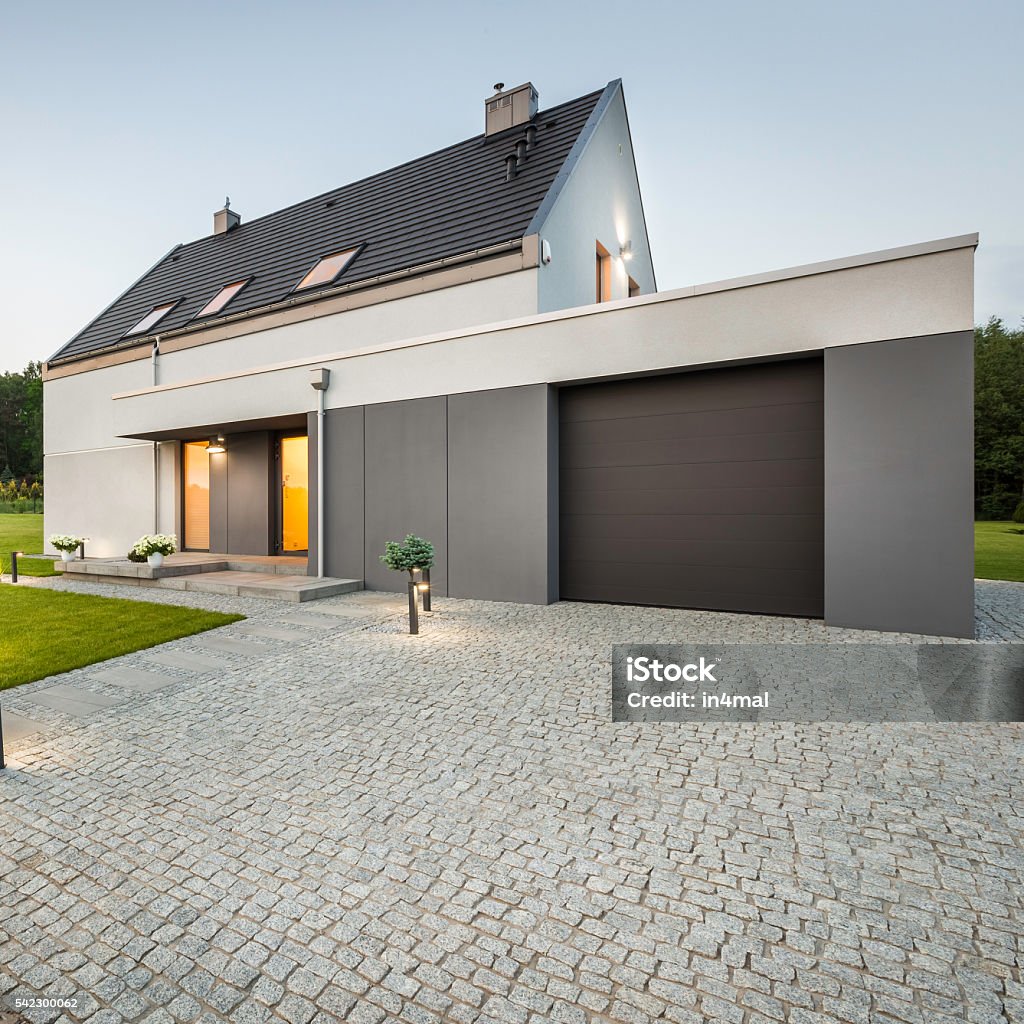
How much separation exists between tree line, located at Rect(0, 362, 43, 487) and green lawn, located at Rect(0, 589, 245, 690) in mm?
53585

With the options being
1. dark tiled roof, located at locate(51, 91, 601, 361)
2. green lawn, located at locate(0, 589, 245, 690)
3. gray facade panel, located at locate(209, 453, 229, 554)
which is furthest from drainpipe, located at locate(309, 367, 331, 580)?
gray facade panel, located at locate(209, 453, 229, 554)

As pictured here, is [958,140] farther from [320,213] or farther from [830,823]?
[830,823]

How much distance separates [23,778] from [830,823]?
A: 388 centimetres

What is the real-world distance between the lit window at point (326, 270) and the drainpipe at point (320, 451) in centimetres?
271

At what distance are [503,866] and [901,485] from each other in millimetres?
5407

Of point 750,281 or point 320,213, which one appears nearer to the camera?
point 750,281

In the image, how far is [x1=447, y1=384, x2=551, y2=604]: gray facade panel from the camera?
7332 mm

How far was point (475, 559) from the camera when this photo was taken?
25.5 ft

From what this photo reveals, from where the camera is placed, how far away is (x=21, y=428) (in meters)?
52.9

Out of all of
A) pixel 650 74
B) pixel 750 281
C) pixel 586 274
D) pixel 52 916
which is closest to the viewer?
pixel 52 916

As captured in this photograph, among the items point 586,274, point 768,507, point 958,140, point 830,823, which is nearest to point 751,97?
point 586,274

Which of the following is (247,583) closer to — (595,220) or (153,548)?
(153,548)

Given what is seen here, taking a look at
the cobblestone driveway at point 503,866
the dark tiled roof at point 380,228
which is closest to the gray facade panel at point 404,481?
the dark tiled roof at point 380,228

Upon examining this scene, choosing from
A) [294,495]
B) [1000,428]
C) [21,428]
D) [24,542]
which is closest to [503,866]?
[294,495]
